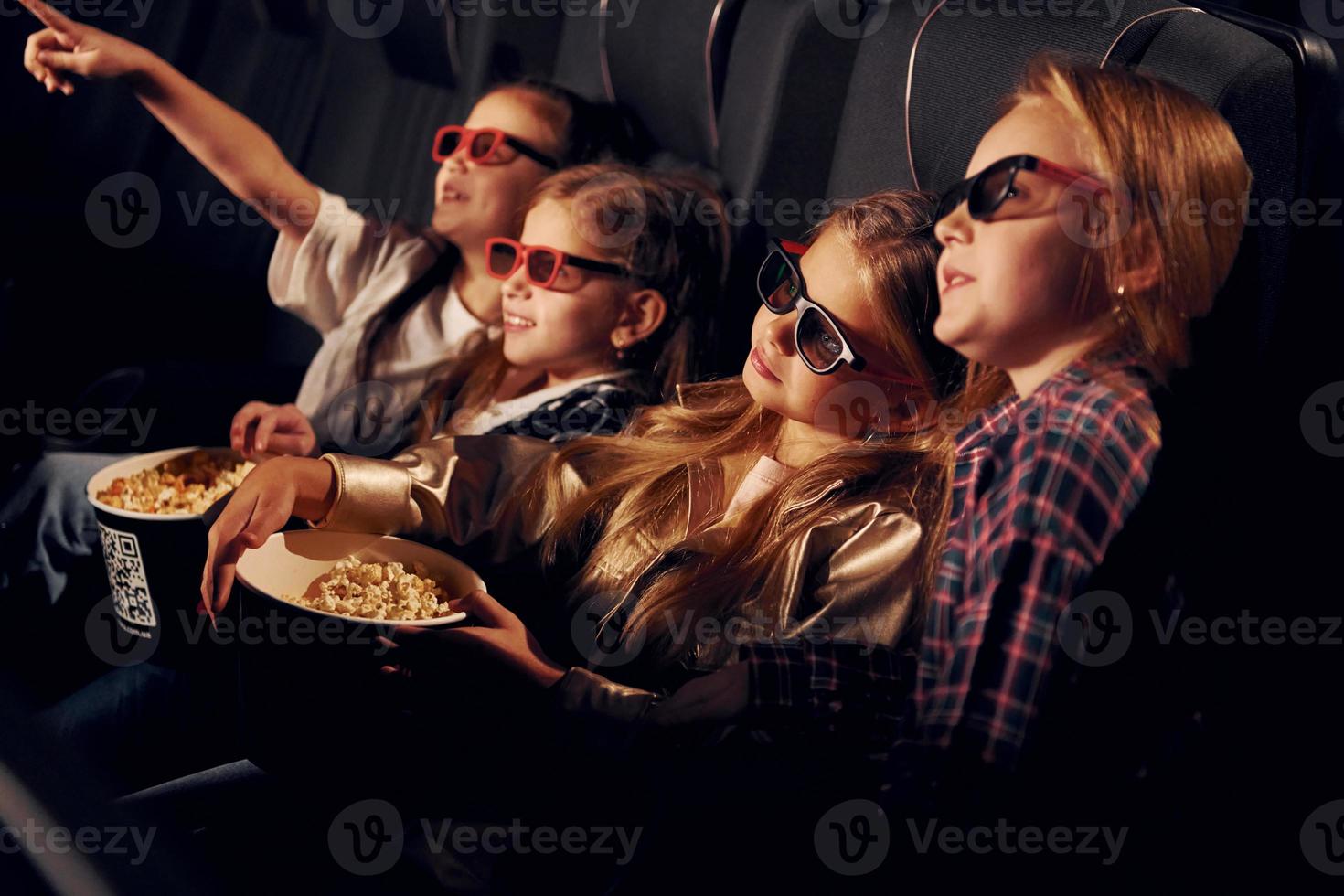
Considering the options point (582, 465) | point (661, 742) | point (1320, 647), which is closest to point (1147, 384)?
point (1320, 647)

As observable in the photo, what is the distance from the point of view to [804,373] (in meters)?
0.80

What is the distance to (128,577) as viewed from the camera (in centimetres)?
94

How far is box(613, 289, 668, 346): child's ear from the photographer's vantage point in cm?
103
